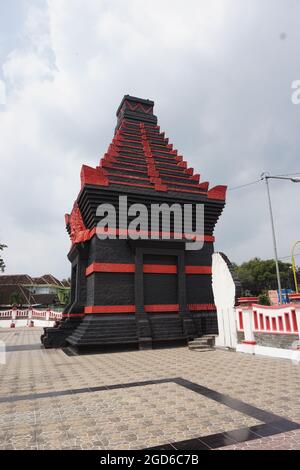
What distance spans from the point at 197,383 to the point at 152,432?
3184 millimetres

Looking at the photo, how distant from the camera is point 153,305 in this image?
15547 mm

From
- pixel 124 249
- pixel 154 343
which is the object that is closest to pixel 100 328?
pixel 154 343

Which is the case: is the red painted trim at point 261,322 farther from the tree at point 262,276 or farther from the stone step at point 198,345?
the tree at point 262,276

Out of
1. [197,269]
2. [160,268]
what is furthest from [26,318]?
[197,269]

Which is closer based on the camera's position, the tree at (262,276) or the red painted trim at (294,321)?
the red painted trim at (294,321)

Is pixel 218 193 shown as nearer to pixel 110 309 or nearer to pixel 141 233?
pixel 141 233

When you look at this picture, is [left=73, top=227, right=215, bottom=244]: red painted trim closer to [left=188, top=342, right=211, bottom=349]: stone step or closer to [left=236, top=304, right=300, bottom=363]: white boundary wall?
[left=236, top=304, right=300, bottom=363]: white boundary wall

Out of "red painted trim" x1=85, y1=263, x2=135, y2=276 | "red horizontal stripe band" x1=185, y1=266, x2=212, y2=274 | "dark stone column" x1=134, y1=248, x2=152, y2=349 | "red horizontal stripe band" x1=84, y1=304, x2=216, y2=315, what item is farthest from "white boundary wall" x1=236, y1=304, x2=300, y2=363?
"red painted trim" x1=85, y1=263, x2=135, y2=276

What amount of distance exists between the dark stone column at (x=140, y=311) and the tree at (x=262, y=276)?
52038 millimetres

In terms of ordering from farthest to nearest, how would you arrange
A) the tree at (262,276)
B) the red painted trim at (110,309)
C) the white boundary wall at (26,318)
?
the tree at (262,276)
the white boundary wall at (26,318)
the red painted trim at (110,309)

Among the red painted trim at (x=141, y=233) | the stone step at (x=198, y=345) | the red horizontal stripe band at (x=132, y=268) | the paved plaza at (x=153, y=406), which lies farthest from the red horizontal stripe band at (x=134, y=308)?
the paved plaza at (x=153, y=406)

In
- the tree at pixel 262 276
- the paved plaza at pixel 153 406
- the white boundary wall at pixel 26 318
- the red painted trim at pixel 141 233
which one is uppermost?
the tree at pixel 262 276

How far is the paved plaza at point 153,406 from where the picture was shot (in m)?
4.12

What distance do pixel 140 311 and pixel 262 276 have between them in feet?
180
